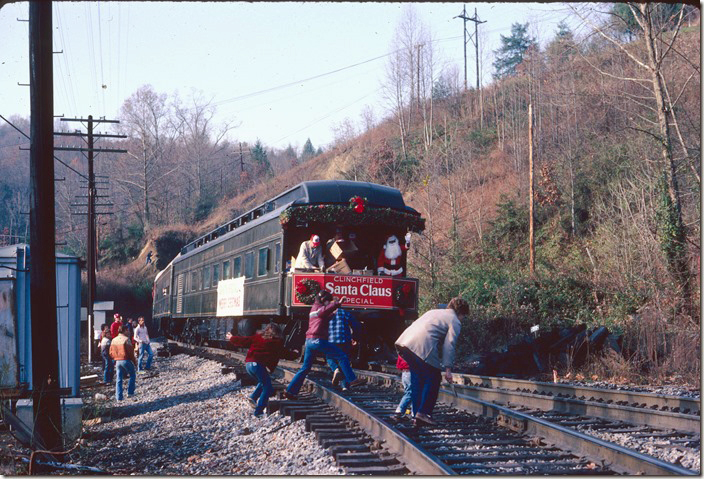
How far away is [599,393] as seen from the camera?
10.9 meters

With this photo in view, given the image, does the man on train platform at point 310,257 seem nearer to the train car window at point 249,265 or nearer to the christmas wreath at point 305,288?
the christmas wreath at point 305,288

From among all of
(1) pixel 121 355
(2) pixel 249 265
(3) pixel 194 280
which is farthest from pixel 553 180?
(1) pixel 121 355

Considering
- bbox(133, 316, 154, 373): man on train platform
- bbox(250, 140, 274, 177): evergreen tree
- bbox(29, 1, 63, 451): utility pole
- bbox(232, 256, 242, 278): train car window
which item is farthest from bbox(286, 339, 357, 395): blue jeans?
bbox(250, 140, 274, 177): evergreen tree

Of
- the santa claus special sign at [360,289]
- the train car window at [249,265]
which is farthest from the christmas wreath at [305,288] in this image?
the train car window at [249,265]

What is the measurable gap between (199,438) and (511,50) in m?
67.1

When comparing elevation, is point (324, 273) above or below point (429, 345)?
above

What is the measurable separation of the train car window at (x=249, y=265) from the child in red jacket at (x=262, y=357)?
6732mm

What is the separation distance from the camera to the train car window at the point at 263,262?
52.4ft

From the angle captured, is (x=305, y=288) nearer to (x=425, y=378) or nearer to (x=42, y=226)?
(x=425, y=378)

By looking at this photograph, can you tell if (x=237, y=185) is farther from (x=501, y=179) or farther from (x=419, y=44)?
(x=501, y=179)

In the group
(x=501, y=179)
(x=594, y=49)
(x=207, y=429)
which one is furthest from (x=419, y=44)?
(x=207, y=429)

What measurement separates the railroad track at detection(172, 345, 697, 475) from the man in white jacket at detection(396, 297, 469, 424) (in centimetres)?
33

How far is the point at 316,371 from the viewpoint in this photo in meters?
15.5

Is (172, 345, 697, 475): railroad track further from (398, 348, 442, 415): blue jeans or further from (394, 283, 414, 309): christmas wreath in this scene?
(394, 283, 414, 309): christmas wreath
